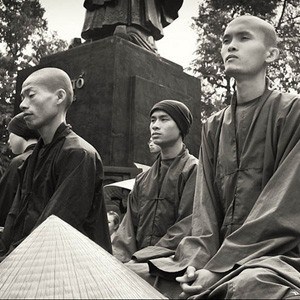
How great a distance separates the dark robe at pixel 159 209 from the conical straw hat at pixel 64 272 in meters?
2.85

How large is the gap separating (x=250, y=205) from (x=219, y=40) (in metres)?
16.6

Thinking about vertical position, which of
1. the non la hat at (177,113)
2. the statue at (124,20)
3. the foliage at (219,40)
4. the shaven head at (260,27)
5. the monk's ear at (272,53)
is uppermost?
the foliage at (219,40)

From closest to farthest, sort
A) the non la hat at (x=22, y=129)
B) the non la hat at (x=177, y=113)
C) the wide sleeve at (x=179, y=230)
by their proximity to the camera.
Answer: the wide sleeve at (x=179, y=230) < the non la hat at (x=177, y=113) < the non la hat at (x=22, y=129)

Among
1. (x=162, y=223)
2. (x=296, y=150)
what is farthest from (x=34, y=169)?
(x=296, y=150)

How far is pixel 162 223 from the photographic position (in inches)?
162

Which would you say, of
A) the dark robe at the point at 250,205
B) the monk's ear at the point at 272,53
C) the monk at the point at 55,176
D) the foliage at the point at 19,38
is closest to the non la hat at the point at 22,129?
the monk at the point at 55,176

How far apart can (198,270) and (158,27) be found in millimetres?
5478

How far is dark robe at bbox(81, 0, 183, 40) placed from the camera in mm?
7434

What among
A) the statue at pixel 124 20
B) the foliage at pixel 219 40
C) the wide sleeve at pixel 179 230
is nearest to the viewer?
the wide sleeve at pixel 179 230

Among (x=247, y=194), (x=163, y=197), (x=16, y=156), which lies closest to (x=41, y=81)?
(x=163, y=197)

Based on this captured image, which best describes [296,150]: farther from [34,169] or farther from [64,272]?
[64,272]

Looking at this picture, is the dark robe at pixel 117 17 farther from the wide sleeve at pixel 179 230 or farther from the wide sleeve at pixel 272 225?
the wide sleeve at pixel 272 225

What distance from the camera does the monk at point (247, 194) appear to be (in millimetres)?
2500

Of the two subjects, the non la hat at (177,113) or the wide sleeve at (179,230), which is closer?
the wide sleeve at (179,230)
